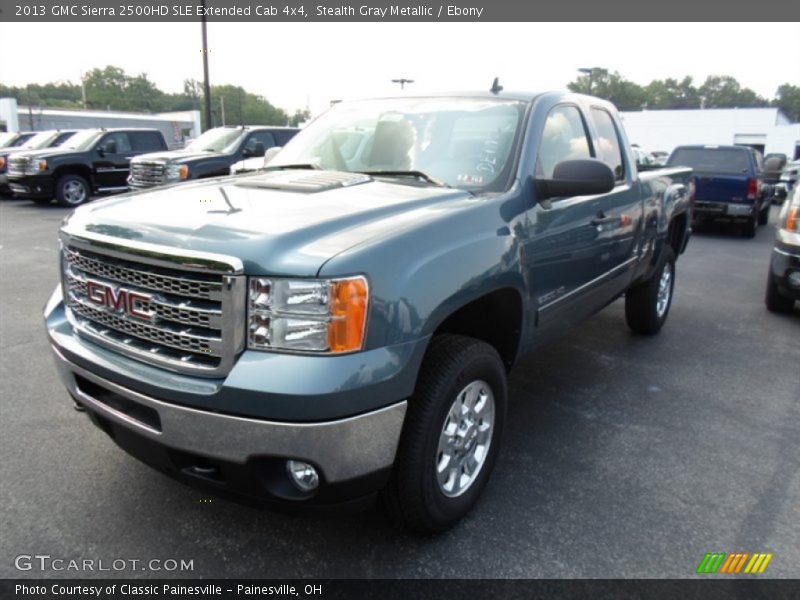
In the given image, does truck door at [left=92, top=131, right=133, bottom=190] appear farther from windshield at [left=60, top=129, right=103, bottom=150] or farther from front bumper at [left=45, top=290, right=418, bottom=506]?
front bumper at [left=45, top=290, right=418, bottom=506]

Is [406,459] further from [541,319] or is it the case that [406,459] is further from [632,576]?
[541,319]

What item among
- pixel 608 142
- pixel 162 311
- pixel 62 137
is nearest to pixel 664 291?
pixel 608 142

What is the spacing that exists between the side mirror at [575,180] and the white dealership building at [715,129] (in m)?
52.6

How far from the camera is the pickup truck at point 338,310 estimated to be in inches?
81.0

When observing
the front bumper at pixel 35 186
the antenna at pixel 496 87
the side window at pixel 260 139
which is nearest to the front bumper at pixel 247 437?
the antenna at pixel 496 87

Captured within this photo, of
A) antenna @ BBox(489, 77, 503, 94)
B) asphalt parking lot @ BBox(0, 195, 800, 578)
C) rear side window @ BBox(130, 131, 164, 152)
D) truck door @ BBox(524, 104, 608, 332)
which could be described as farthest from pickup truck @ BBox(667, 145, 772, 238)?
rear side window @ BBox(130, 131, 164, 152)

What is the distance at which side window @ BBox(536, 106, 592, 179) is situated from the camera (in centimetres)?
337

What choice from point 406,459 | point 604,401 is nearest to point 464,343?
point 406,459

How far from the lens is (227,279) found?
6.81 ft

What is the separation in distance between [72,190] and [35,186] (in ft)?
2.56

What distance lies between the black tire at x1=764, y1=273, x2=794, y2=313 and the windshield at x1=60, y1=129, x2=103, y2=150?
14.5 m

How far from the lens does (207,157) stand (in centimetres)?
1214

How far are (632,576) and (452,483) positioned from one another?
30.6 inches

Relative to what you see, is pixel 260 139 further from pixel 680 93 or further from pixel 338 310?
pixel 680 93
